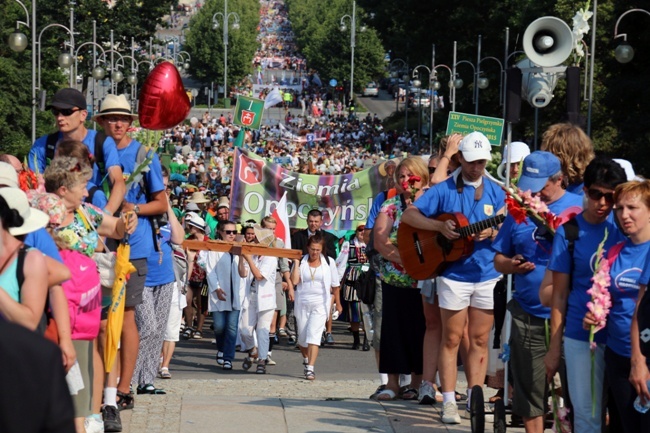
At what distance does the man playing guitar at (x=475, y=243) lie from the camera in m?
8.24

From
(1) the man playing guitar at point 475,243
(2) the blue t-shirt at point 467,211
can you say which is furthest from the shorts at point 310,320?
(2) the blue t-shirt at point 467,211

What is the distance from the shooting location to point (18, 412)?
2820 millimetres

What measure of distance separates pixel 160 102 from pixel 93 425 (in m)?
2.11

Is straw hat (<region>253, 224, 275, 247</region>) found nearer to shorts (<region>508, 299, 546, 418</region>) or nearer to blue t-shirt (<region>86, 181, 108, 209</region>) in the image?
blue t-shirt (<region>86, 181, 108, 209</region>)

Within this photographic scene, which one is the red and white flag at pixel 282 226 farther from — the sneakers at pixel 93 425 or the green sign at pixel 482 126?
the sneakers at pixel 93 425

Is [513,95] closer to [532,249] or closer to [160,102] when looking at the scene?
[160,102]

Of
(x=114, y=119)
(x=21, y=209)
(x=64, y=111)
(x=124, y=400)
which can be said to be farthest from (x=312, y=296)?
(x=21, y=209)

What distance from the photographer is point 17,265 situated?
17.3 feet

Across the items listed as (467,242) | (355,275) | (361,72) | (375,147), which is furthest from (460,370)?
(361,72)

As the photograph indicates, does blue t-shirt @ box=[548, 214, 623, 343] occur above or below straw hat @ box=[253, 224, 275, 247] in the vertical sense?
above

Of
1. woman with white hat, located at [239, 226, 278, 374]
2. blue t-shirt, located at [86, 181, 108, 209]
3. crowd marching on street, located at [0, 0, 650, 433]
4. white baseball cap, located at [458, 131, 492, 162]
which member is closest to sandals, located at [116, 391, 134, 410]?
crowd marching on street, located at [0, 0, 650, 433]

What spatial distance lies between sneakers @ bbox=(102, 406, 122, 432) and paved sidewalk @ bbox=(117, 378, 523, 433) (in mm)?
112

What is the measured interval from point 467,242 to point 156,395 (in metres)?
2.63

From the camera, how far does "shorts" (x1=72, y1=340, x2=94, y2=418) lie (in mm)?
6957
